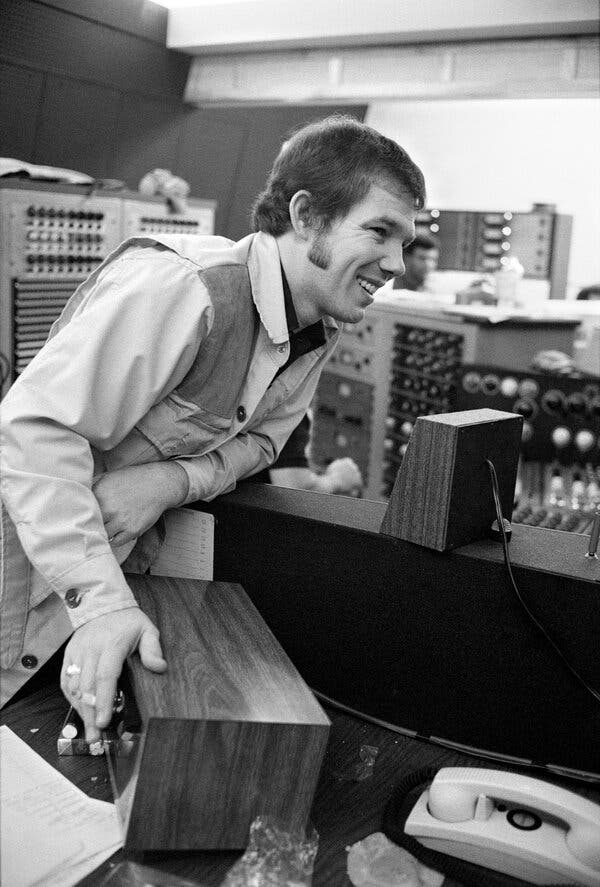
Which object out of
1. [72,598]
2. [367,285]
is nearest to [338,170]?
[367,285]

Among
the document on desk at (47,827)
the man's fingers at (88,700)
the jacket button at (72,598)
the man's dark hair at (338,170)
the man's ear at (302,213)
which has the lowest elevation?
the document on desk at (47,827)

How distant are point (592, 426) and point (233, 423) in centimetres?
166

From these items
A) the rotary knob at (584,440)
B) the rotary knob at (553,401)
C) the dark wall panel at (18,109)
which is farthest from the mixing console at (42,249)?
the rotary knob at (584,440)

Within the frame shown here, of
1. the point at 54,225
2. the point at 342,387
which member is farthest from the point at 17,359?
the point at 342,387

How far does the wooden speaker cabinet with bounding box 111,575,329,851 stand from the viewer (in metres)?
0.86

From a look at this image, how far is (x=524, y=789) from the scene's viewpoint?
3.09ft

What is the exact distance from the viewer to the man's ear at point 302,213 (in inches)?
54.7

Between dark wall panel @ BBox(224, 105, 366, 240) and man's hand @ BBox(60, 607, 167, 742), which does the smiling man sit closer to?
man's hand @ BBox(60, 607, 167, 742)

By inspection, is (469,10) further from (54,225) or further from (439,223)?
(54,225)

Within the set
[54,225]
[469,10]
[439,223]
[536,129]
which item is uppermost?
[536,129]

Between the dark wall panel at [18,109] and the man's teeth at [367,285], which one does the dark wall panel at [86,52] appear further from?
the man's teeth at [367,285]

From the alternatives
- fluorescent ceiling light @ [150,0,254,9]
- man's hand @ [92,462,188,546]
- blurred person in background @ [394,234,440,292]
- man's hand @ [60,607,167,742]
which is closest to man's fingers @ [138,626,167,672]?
man's hand @ [60,607,167,742]

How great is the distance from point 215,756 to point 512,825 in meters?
0.34

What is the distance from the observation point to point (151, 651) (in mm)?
993
